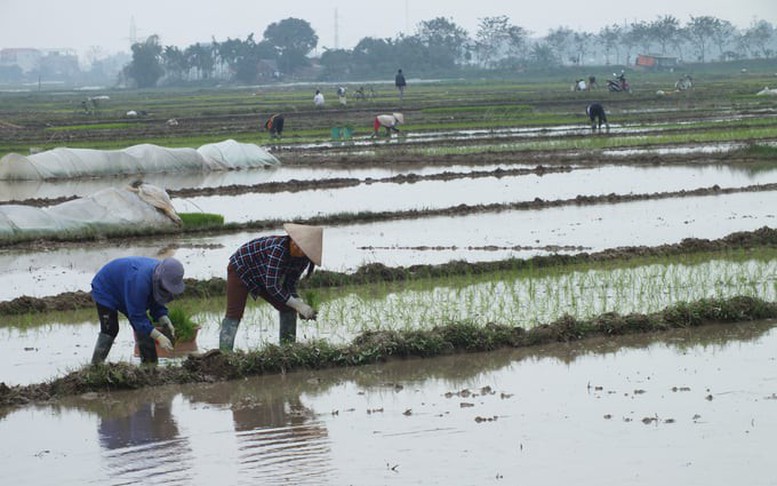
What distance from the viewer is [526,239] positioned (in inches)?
454

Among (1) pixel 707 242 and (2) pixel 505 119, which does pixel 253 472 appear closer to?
(1) pixel 707 242

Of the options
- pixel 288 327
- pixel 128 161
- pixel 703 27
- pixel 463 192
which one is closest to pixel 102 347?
pixel 288 327

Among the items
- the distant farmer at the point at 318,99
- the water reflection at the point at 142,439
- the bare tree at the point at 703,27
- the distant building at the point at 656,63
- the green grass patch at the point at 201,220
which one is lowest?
the water reflection at the point at 142,439

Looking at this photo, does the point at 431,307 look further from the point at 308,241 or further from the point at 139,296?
the point at 139,296

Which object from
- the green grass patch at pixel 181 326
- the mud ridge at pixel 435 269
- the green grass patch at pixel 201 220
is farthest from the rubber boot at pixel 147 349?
the green grass patch at pixel 201 220

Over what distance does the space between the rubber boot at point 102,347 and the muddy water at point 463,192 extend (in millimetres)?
6746

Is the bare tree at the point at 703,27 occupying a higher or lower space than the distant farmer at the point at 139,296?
higher

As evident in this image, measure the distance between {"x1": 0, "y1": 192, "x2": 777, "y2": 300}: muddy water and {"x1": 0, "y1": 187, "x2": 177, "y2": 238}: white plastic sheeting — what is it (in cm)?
52

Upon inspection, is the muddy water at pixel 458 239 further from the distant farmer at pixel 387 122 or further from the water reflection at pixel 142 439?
the distant farmer at pixel 387 122

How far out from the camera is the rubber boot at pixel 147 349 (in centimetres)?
649

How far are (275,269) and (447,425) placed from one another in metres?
1.56

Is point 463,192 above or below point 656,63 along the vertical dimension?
below

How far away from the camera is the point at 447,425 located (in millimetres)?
5434

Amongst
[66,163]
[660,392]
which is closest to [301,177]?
[66,163]
